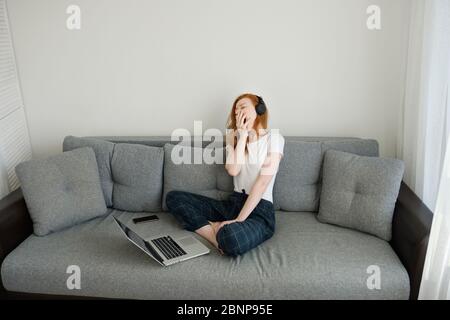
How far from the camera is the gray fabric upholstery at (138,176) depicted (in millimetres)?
2393

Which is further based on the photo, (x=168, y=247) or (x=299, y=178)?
(x=299, y=178)

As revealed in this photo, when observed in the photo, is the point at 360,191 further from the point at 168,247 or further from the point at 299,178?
the point at 168,247

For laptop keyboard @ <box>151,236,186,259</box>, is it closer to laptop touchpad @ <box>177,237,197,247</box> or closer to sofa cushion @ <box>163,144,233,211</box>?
laptop touchpad @ <box>177,237,197,247</box>

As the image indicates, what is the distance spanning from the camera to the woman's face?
223 centimetres

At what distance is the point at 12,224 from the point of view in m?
2.07

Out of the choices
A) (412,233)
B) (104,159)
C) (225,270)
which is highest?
(104,159)

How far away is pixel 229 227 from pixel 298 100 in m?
1.05

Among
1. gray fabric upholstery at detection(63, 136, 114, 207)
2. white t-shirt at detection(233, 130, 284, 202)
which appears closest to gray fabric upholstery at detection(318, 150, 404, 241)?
white t-shirt at detection(233, 130, 284, 202)

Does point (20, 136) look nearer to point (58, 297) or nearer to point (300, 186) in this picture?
point (58, 297)

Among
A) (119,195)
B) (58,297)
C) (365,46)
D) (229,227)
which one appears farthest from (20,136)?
(365,46)

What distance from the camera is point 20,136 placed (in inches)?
107

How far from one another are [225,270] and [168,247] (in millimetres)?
326

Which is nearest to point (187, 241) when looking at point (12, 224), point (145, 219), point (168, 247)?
point (168, 247)

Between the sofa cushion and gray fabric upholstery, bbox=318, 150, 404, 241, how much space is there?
0.58 metres
